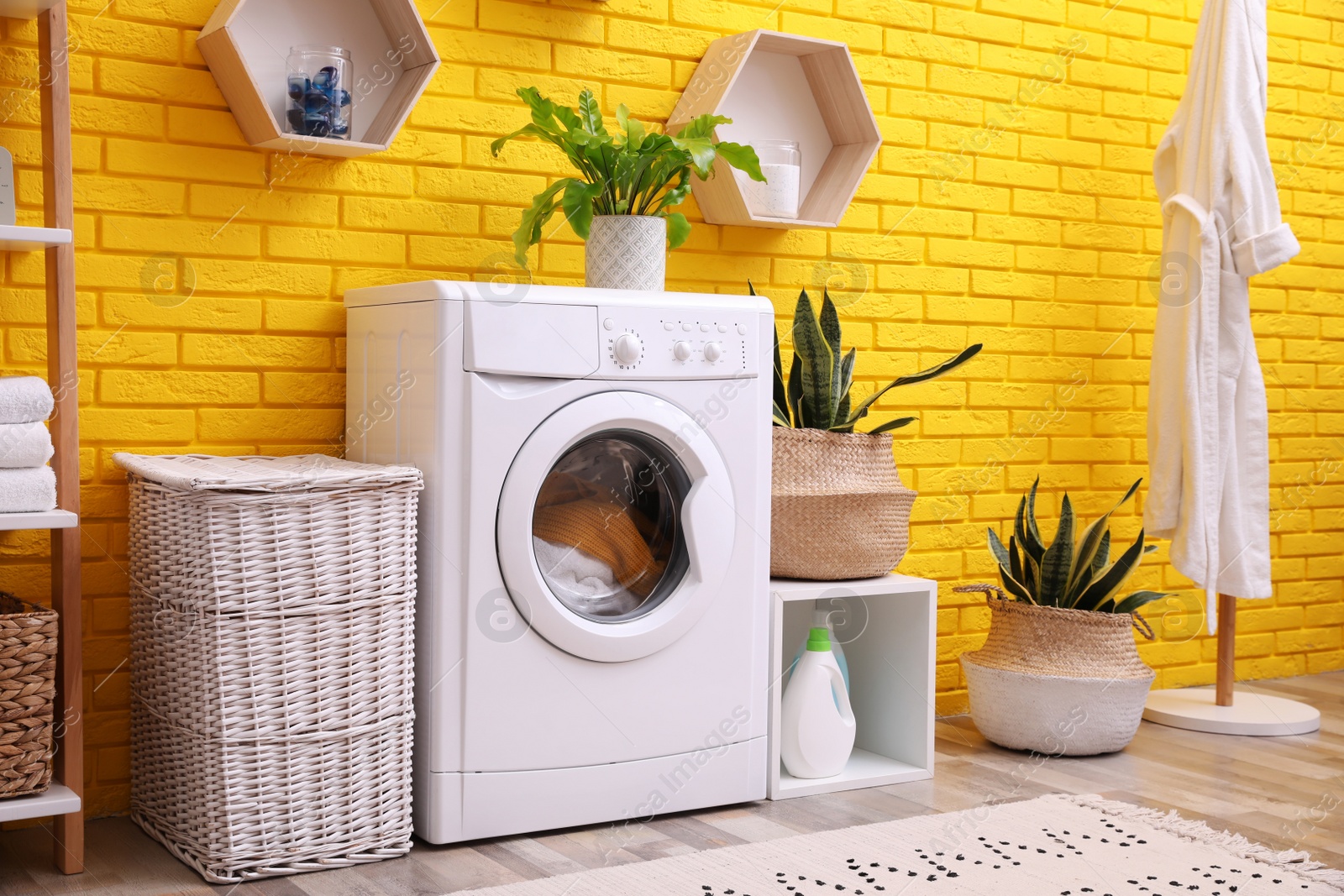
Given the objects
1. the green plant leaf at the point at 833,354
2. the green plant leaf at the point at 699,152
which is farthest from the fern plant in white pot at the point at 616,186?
the green plant leaf at the point at 833,354

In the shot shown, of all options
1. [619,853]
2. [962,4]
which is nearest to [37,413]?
[619,853]

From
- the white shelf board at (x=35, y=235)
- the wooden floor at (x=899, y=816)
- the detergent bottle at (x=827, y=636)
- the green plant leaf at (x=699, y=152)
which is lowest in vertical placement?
the wooden floor at (x=899, y=816)

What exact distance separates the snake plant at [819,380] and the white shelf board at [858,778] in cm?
67

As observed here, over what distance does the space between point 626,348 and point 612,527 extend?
1.03ft

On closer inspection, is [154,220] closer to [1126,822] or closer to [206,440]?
[206,440]

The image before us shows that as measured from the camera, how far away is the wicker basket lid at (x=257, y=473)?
6.47ft

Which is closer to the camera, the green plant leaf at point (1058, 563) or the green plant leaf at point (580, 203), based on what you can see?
the green plant leaf at point (580, 203)

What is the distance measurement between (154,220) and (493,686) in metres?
1.01

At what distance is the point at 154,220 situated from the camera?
2344mm

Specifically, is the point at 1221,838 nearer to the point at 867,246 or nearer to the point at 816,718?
the point at 816,718

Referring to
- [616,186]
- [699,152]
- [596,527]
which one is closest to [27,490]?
[596,527]

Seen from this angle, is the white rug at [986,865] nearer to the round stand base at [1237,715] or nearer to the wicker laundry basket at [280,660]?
the wicker laundry basket at [280,660]

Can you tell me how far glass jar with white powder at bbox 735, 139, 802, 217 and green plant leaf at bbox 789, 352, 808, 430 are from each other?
360mm

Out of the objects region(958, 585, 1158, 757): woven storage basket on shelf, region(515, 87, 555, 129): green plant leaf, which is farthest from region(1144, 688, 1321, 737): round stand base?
region(515, 87, 555, 129): green plant leaf
